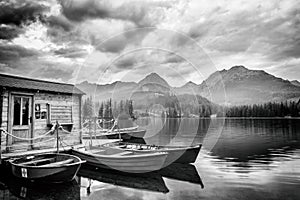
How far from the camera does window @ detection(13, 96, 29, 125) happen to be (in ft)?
39.4

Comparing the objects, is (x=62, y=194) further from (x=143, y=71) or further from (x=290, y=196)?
(x=143, y=71)

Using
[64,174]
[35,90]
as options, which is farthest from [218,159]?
[35,90]

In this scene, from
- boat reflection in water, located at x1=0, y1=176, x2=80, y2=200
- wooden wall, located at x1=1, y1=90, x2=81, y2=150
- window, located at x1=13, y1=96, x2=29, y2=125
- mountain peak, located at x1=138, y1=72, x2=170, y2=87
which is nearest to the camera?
boat reflection in water, located at x1=0, y1=176, x2=80, y2=200

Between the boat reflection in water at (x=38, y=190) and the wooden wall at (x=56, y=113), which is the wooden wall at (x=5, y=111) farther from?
the boat reflection in water at (x=38, y=190)

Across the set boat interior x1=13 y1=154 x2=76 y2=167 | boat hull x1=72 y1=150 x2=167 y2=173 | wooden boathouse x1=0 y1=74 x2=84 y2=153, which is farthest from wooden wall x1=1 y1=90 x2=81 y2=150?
boat hull x1=72 y1=150 x2=167 y2=173

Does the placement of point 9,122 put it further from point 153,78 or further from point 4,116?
point 153,78

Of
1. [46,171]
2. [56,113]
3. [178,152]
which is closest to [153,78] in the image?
[178,152]

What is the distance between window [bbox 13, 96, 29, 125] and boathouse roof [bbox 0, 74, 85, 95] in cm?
82

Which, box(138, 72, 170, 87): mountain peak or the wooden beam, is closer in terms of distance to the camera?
the wooden beam

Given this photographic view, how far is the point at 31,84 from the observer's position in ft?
43.8

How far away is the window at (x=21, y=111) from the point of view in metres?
12.0

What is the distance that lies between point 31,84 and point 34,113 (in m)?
2.18

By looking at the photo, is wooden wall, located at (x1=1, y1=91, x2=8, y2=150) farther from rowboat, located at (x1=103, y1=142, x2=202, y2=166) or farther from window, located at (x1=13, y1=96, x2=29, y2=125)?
rowboat, located at (x1=103, y1=142, x2=202, y2=166)

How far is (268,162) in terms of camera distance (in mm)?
15180
